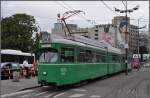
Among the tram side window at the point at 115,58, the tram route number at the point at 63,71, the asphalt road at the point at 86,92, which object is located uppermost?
the tram side window at the point at 115,58

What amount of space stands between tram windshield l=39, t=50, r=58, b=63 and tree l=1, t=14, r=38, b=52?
185ft

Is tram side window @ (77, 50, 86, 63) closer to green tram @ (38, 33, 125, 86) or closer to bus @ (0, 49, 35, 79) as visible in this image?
green tram @ (38, 33, 125, 86)

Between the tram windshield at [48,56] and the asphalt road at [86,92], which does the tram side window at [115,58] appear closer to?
the asphalt road at [86,92]

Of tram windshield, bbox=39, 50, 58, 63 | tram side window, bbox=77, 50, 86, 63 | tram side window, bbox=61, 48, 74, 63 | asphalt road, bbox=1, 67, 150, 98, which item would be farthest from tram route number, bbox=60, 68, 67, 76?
tram side window, bbox=77, 50, 86, 63

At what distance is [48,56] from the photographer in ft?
70.7

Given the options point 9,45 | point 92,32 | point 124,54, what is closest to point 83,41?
point 124,54

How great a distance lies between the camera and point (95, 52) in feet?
94.4

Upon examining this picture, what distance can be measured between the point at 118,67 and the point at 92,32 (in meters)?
60.5

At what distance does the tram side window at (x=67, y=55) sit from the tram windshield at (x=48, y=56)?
1.41ft

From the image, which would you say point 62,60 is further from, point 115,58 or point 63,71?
point 115,58

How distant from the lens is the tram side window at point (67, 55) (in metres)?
21.5

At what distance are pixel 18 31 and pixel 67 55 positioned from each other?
200 feet

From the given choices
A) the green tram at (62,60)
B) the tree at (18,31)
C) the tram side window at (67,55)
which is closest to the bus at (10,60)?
the green tram at (62,60)

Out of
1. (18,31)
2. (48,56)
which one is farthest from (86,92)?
(18,31)
